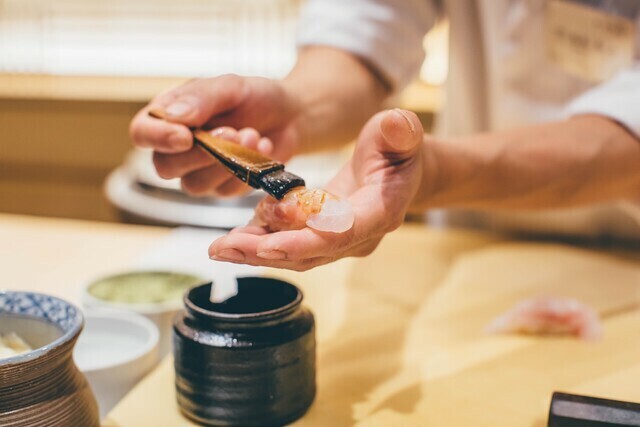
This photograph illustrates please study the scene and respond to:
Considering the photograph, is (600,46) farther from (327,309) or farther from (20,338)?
(20,338)

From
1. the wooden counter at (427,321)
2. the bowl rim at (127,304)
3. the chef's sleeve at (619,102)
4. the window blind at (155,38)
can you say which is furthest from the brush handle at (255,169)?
the window blind at (155,38)

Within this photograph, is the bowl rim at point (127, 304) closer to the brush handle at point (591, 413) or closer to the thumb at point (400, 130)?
the thumb at point (400, 130)

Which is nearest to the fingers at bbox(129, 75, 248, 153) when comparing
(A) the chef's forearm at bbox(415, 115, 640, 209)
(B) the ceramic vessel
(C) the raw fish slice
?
(B) the ceramic vessel

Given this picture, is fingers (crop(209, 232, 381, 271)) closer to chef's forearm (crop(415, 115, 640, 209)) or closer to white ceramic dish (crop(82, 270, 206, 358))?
white ceramic dish (crop(82, 270, 206, 358))

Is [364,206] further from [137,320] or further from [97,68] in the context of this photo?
[97,68]

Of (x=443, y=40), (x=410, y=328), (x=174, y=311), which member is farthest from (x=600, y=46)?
(x=443, y=40)
